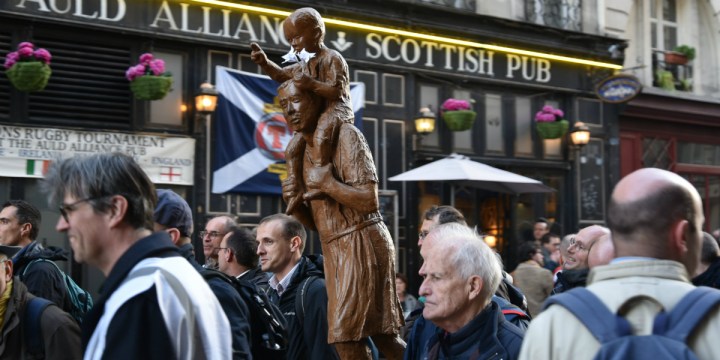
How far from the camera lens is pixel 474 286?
3943 millimetres

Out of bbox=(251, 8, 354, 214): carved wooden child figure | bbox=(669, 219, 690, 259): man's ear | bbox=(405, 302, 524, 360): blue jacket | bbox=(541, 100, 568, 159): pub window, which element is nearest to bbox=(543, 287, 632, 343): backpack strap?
bbox=(669, 219, 690, 259): man's ear

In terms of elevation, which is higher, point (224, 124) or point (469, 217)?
point (224, 124)

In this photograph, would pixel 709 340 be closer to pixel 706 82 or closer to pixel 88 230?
pixel 88 230

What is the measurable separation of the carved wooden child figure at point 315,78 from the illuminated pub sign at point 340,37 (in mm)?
7314

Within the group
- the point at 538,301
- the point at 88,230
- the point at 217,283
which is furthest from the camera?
the point at 538,301

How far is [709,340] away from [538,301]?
6767mm

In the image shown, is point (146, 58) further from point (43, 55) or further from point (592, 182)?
point (592, 182)

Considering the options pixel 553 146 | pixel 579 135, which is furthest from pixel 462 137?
pixel 579 135

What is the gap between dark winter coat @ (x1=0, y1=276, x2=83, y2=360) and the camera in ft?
14.9

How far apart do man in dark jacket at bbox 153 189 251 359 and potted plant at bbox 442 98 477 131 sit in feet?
34.1

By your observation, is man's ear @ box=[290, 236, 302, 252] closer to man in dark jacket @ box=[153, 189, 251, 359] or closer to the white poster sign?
man in dark jacket @ box=[153, 189, 251, 359]

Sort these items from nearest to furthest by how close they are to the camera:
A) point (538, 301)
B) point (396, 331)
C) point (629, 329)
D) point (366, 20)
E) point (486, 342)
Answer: point (629, 329)
point (486, 342)
point (396, 331)
point (538, 301)
point (366, 20)

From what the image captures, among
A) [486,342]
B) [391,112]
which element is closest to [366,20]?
[391,112]

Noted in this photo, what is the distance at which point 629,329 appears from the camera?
7.68 feet
